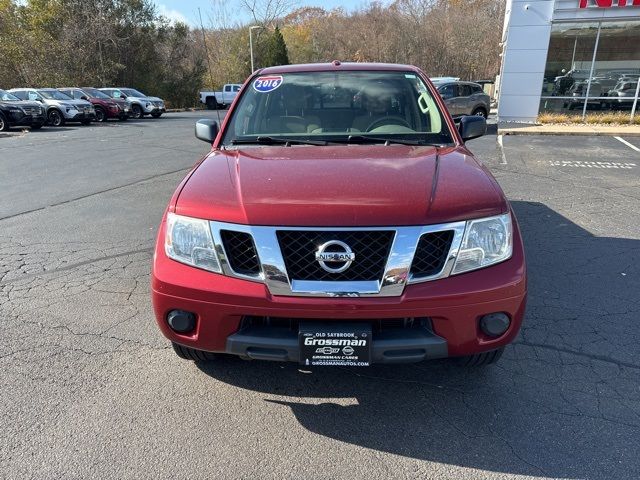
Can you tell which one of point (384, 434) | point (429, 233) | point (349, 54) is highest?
point (349, 54)

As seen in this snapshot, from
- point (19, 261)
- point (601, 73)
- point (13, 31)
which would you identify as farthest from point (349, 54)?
point (19, 261)

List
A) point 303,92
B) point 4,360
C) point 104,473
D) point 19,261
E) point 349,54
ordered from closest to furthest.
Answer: point 104,473 < point 4,360 < point 303,92 < point 19,261 < point 349,54

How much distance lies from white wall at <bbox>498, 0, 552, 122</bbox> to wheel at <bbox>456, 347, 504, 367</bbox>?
1608cm

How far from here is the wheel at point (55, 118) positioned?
20.5 meters

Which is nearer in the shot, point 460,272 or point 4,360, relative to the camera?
point 460,272

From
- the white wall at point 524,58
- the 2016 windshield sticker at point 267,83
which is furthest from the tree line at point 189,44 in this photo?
the 2016 windshield sticker at point 267,83

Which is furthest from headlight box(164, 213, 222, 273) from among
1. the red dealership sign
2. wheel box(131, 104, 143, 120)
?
wheel box(131, 104, 143, 120)

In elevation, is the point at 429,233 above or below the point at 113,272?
above

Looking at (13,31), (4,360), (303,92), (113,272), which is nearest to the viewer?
(4,360)

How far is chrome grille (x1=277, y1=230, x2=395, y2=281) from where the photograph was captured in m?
2.07

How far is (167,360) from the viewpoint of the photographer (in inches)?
114

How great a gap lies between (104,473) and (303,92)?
2851mm

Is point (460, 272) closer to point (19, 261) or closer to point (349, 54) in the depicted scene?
point (19, 261)

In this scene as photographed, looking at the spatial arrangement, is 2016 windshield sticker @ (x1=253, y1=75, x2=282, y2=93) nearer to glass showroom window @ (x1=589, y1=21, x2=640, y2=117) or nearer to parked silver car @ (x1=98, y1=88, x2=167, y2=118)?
glass showroom window @ (x1=589, y1=21, x2=640, y2=117)
